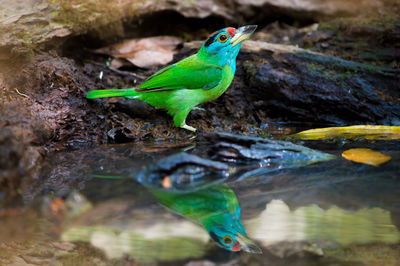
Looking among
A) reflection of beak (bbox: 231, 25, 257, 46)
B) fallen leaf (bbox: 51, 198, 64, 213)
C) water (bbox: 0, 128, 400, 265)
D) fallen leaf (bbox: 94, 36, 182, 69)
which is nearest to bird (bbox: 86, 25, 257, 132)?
reflection of beak (bbox: 231, 25, 257, 46)

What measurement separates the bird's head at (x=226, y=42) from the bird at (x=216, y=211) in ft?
6.76

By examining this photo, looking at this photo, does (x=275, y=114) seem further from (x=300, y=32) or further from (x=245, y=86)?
(x=300, y=32)

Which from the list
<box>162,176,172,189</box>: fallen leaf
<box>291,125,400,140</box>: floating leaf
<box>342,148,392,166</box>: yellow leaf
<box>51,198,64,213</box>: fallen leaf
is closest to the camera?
<box>51,198,64,213</box>: fallen leaf

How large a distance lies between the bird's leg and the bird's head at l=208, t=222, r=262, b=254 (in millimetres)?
2310

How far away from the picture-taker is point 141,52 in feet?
17.5

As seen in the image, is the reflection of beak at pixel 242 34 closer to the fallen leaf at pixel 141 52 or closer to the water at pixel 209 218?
the fallen leaf at pixel 141 52

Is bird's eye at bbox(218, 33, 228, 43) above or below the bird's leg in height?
above

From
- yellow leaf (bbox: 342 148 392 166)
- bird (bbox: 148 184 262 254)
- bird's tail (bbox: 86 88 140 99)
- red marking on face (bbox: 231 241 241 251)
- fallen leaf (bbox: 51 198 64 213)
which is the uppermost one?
bird's tail (bbox: 86 88 140 99)

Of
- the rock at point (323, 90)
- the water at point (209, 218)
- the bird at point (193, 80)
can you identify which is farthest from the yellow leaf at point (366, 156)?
the bird at point (193, 80)

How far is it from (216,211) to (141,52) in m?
3.59

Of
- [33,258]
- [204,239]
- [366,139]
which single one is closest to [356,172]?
[366,139]

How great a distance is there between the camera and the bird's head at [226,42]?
418cm

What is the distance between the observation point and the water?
1.81 metres

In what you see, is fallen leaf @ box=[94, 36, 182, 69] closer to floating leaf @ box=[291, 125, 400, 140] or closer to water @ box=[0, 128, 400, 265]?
floating leaf @ box=[291, 125, 400, 140]
